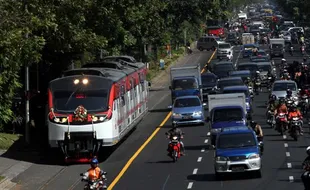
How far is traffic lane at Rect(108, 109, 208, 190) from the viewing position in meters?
31.8

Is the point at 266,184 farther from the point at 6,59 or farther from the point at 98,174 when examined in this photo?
the point at 6,59

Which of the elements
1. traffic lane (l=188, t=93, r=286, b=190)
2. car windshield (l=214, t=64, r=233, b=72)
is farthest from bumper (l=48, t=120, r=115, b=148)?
car windshield (l=214, t=64, r=233, b=72)

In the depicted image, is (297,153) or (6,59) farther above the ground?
(6,59)

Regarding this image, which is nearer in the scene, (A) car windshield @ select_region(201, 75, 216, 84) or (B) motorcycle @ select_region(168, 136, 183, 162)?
(B) motorcycle @ select_region(168, 136, 183, 162)

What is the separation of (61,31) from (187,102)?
423 inches

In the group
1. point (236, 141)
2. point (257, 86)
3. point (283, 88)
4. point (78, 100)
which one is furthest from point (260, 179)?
point (257, 86)

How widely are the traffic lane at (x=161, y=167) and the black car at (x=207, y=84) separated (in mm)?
14751

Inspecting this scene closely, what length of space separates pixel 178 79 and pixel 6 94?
1696cm

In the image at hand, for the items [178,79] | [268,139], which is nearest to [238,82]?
[178,79]

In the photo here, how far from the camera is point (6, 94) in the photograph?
136 feet

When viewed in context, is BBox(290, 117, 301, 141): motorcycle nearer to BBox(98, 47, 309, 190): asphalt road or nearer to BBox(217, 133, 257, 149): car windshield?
BBox(98, 47, 309, 190): asphalt road

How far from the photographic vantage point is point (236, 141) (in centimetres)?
3194

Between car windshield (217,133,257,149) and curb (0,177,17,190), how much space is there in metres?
6.81

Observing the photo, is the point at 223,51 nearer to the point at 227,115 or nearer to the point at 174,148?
the point at 227,115
